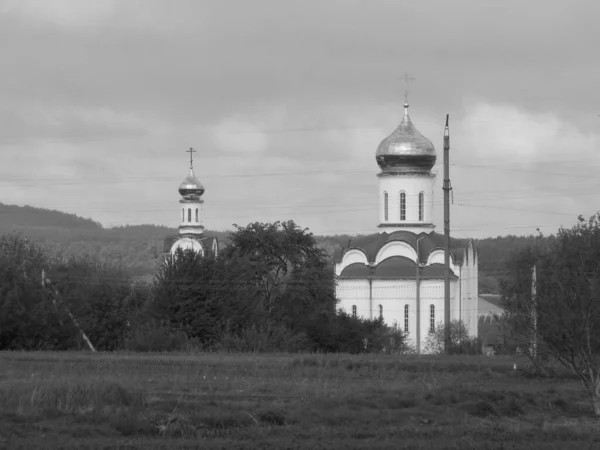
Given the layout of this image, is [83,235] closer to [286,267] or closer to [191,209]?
[191,209]

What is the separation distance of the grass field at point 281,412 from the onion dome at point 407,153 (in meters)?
36.0

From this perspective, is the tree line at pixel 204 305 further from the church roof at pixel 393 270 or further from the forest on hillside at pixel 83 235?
the forest on hillside at pixel 83 235

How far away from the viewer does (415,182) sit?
61469 mm

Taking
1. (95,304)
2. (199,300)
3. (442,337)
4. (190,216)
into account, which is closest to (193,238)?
(190,216)

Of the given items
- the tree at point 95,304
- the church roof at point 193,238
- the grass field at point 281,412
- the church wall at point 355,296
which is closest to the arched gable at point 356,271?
the church wall at point 355,296

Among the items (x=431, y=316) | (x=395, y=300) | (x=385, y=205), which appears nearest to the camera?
(x=431, y=316)

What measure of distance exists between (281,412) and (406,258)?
1671 inches

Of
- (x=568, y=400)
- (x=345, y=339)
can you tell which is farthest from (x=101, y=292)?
(x=568, y=400)

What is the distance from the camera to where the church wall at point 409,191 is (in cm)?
6144

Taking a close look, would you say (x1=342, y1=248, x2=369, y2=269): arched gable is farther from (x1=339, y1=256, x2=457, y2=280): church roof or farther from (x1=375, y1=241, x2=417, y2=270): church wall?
(x1=375, y1=241, x2=417, y2=270): church wall

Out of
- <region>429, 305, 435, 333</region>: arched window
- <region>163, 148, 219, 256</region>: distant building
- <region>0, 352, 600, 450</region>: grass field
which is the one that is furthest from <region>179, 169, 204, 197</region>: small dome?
<region>0, 352, 600, 450</region>: grass field

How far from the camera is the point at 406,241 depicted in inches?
2367

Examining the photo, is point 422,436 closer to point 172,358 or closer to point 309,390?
point 309,390

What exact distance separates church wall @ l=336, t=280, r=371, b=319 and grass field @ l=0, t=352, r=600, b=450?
109ft
